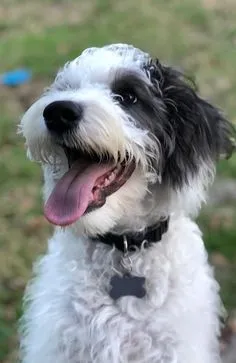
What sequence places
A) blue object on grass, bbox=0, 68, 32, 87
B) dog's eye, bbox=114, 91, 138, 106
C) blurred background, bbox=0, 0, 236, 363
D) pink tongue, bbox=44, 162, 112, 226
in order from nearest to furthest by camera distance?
pink tongue, bbox=44, 162, 112, 226, dog's eye, bbox=114, 91, 138, 106, blurred background, bbox=0, 0, 236, 363, blue object on grass, bbox=0, 68, 32, 87

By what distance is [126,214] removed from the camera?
3.20 m

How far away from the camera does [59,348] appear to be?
3.33m

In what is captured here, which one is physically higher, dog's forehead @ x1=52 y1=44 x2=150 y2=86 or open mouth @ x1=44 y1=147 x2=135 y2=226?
dog's forehead @ x1=52 y1=44 x2=150 y2=86

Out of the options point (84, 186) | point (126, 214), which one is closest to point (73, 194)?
point (84, 186)

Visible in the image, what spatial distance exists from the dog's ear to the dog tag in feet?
1.37

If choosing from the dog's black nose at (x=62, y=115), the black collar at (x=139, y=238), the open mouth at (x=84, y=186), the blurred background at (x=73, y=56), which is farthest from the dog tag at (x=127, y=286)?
the blurred background at (x=73, y=56)

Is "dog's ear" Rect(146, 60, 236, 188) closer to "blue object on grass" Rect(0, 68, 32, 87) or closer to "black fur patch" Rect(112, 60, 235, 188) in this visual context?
"black fur patch" Rect(112, 60, 235, 188)

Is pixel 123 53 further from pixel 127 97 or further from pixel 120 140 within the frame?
pixel 120 140

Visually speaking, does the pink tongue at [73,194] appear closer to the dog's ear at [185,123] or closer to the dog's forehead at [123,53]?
the dog's ear at [185,123]

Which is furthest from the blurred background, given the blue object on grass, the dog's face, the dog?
the dog's face

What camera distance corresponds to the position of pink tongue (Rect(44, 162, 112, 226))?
9.96ft

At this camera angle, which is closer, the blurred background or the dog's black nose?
the dog's black nose

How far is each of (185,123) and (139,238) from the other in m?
0.47

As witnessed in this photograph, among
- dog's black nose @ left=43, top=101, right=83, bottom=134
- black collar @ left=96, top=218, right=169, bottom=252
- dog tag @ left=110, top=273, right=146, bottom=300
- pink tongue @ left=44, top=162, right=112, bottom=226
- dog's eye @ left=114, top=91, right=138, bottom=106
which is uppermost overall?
dog's black nose @ left=43, top=101, right=83, bottom=134
